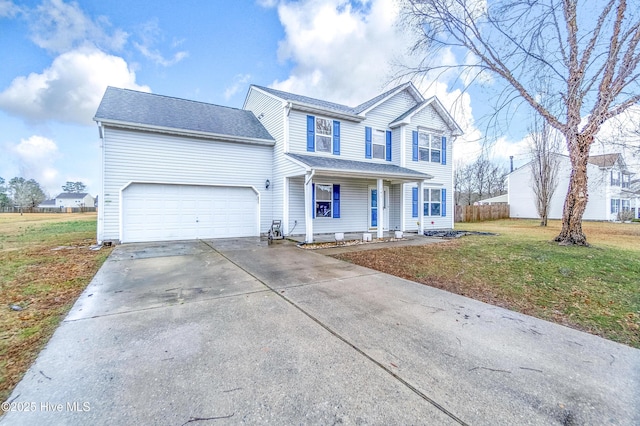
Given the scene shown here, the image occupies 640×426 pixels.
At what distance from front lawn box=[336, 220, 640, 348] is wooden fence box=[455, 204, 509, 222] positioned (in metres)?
14.6

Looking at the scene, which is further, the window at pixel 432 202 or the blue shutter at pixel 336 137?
the window at pixel 432 202

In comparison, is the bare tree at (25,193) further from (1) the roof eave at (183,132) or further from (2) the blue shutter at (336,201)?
(2) the blue shutter at (336,201)

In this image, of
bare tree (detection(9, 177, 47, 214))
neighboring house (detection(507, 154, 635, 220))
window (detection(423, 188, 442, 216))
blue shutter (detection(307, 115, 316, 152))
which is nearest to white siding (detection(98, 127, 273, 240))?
blue shutter (detection(307, 115, 316, 152))

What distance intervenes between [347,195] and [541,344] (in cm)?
1055

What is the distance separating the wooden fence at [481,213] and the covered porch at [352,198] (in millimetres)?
11146

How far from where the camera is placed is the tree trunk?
9.34 m

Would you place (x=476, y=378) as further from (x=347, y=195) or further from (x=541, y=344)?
(x=347, y=195)

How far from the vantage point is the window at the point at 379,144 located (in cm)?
1395

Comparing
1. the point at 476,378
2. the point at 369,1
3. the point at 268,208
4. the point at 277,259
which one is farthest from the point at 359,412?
the point at 369,1

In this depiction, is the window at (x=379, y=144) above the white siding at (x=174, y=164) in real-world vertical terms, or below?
above

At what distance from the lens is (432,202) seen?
15.3 m

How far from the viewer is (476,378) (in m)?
2.38

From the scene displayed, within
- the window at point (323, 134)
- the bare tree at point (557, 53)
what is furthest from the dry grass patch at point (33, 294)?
the bare tree at point (557, 53)

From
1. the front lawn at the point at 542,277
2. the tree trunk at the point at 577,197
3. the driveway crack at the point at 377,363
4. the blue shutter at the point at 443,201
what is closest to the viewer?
the driveway crack at the point at 377,363
